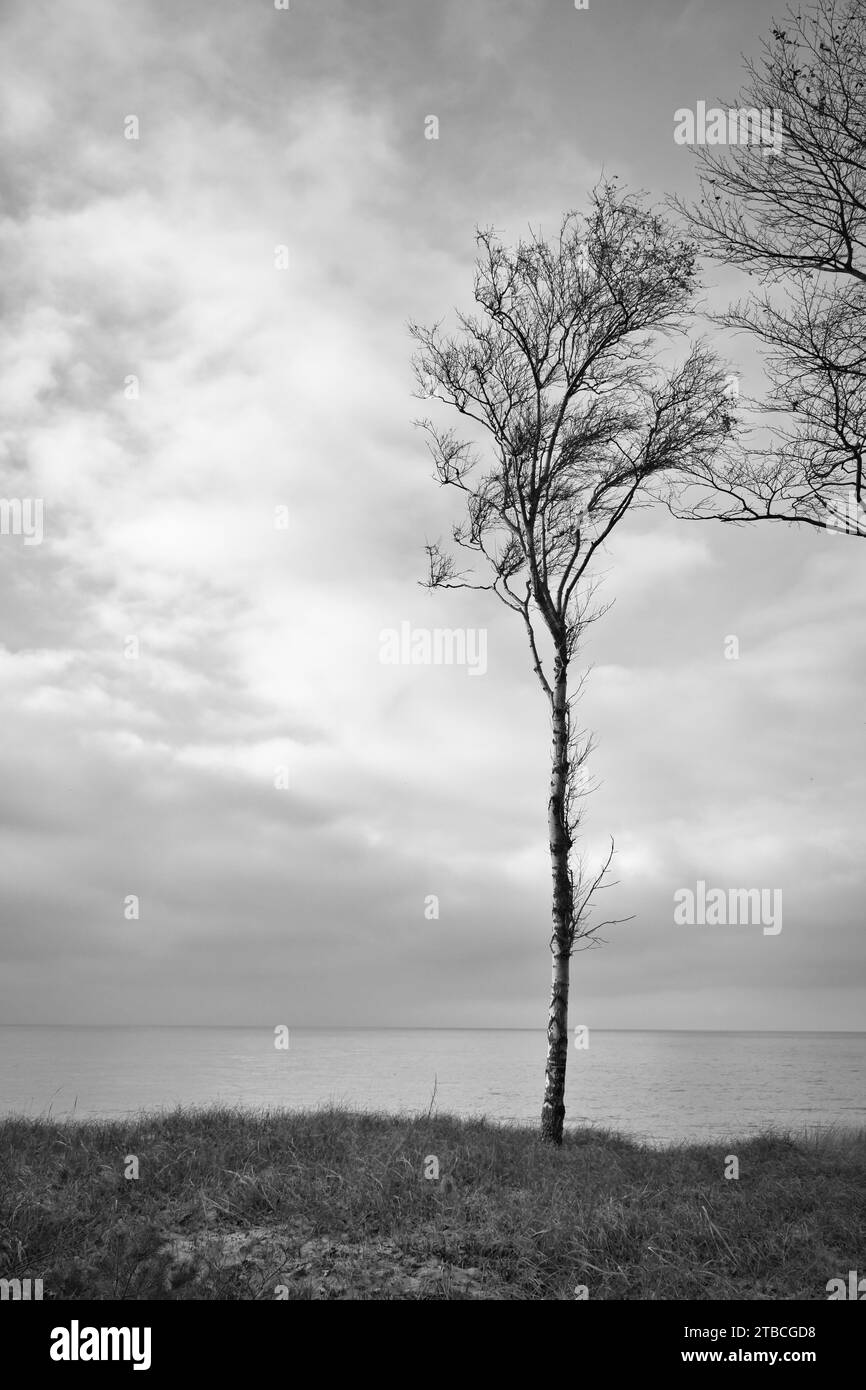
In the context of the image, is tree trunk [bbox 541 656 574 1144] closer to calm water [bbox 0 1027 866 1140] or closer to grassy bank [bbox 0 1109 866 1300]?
grassy bank [bbox 0 1109 866 1300]

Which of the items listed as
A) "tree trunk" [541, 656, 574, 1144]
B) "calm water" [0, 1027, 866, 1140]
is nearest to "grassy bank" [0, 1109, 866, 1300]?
"tree trunk" [541, 656, 574, 1144]

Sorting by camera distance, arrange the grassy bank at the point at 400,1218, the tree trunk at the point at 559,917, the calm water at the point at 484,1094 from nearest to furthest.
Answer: the grassy bank at the point at 400,1218 < the tree trunk at the point at 559,917 < the calm water at the point at 484,1094

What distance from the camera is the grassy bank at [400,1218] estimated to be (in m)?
8.12

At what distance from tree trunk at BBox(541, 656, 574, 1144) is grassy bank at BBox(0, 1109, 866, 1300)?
128 centimetres

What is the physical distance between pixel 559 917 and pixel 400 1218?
608 centimetres

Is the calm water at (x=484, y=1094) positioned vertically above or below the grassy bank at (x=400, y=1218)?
below

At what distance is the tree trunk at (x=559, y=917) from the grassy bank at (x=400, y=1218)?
1279 mm

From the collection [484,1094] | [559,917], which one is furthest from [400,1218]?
[484,1094]

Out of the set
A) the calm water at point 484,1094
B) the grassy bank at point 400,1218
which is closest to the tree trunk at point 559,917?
the grassy bank at point 400,1218

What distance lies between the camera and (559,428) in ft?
54.1

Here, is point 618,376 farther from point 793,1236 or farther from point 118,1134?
point 118,1134

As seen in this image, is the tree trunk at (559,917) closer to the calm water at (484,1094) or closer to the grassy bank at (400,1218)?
the grassy bank at (400,1218)

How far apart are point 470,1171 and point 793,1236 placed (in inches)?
156
